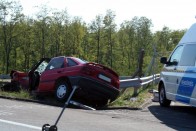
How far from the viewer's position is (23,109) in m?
11.1

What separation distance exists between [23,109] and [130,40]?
66020 mm

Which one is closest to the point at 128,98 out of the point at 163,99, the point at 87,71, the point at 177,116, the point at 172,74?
the point at 163,99

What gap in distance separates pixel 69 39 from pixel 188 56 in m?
57.7

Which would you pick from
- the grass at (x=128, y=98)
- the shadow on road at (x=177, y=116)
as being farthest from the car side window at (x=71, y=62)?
the shadow on road at (x=177, y=116)

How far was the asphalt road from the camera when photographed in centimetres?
843

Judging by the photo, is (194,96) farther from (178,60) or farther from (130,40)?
(130,40)

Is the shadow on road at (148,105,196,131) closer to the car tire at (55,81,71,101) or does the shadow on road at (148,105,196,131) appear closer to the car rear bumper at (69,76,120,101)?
the car rear bumper at (69,76,120,101)

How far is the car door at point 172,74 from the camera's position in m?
11.4

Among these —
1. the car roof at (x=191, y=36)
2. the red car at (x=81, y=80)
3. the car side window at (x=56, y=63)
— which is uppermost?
the car roof at (x=191, y=36)

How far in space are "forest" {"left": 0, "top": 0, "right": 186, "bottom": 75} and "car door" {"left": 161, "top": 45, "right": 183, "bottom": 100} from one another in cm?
4607

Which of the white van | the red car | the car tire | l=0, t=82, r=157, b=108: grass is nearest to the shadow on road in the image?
the white van

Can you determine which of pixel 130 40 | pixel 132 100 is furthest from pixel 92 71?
pixel 130 40

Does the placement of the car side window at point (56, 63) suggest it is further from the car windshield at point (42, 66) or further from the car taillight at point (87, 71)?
the car windshield at point (42, 66)

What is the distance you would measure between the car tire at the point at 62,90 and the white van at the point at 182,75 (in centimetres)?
291
